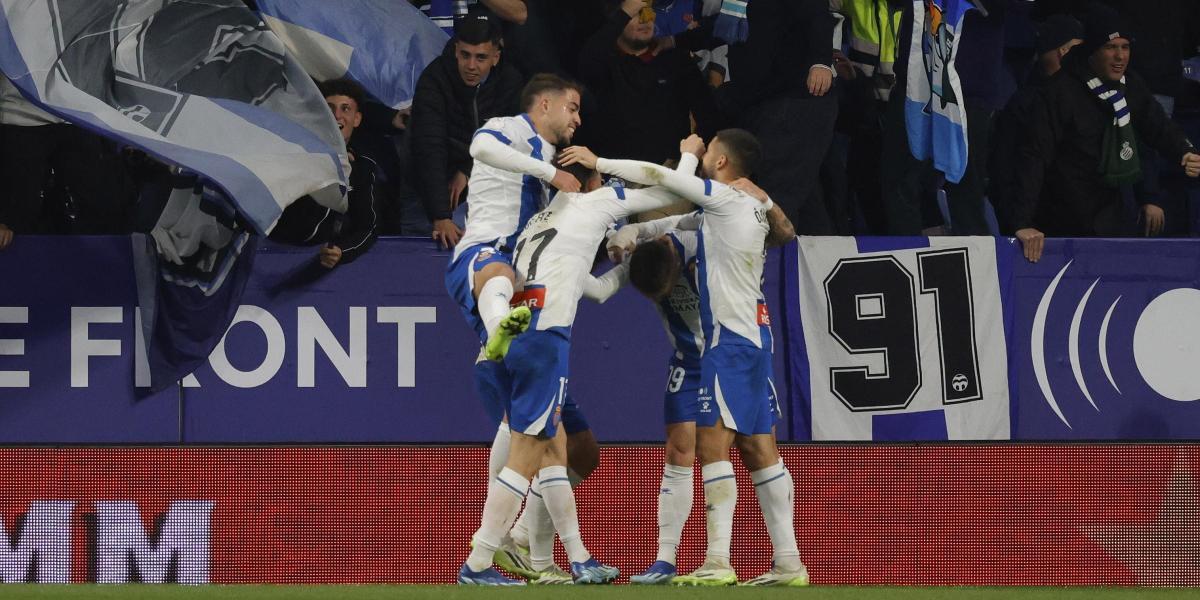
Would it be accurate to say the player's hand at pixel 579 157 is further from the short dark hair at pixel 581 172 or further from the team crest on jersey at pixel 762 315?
the team crest on jersey at pixel 762 315

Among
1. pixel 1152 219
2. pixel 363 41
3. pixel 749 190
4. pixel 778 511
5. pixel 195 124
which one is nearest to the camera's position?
pixel 778 511

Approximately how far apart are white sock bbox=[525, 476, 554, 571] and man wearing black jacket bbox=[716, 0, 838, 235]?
2821 millimetres

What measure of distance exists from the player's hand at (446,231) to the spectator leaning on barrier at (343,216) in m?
0.38

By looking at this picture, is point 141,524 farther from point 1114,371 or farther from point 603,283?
point 1114,371

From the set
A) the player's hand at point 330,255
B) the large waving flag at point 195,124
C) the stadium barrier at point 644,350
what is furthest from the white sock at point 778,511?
the player's hand at point 330,255

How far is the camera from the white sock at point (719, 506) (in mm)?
7582

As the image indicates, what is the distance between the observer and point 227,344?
32.4ft

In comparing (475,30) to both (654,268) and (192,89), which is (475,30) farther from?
(654,268)

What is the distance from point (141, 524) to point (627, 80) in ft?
11.8

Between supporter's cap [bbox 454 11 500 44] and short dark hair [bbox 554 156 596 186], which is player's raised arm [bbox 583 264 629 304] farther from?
supporter's cap [bbox 454 11 500 44]

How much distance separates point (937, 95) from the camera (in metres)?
10.1

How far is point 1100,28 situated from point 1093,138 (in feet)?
2.14

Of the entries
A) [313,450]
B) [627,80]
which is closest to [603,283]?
[313,450]

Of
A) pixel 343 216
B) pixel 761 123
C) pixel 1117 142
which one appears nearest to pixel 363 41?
pixel 343 216
